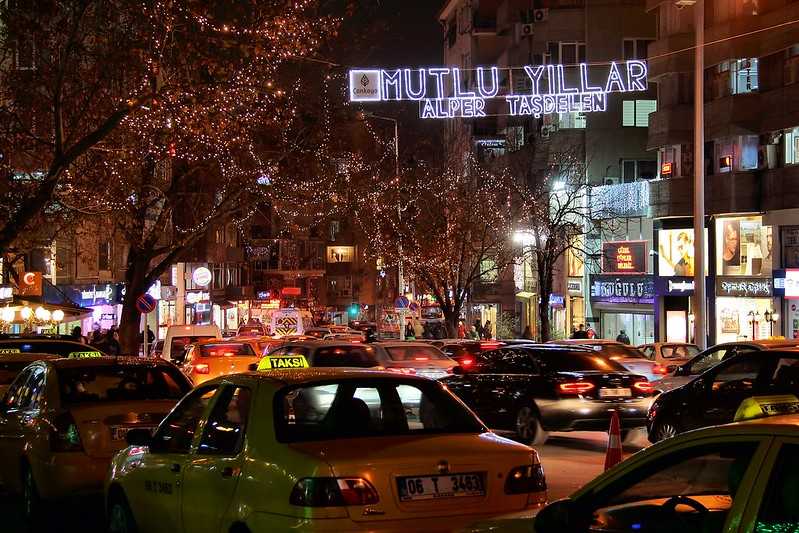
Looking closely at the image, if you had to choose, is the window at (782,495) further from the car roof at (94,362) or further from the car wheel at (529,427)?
the car wheel at (529,427)

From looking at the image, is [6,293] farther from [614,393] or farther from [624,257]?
[624,257]

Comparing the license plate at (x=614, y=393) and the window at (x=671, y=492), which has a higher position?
the window at (x=671, y=492)

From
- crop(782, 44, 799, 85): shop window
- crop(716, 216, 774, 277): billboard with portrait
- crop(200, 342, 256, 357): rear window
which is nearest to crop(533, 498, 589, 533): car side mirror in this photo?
crop(200, 342, 256, 357): rear window

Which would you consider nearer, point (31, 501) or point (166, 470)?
point (166, 470)

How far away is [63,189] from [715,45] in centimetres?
2275

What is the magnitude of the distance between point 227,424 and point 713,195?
3152 cm

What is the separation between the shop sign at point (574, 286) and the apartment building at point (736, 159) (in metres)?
8.74

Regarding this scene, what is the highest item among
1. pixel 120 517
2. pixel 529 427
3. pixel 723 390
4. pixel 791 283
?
pixel 791 283

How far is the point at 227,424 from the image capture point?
6953 millimetres

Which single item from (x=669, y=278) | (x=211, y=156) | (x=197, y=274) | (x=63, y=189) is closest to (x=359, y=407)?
(x=63, y=189)

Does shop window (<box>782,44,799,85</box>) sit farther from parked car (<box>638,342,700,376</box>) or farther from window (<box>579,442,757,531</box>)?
window (<box>579,442,757,531</box>)

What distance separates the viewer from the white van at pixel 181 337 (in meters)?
29.2

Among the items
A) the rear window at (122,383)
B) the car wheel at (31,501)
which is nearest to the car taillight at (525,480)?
the rear window at (122,383)

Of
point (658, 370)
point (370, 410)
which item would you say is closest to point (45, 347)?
point (658, 370)
